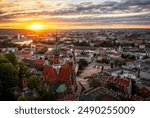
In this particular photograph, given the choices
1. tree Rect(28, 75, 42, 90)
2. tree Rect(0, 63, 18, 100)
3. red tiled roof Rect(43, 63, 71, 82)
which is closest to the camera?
tree Rect(0, 63, 18, 100)

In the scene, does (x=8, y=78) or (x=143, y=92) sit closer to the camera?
(x=8, y=78)

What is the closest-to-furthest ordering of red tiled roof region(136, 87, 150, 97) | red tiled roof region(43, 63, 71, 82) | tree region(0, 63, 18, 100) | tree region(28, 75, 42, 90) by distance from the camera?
tree region(0, 63, 18, 100) < tree region(28, 75, 42, 90) < red tiled roof region(43, 63, 71, 82) < red tiled roof region(136, 87, 150, 97)

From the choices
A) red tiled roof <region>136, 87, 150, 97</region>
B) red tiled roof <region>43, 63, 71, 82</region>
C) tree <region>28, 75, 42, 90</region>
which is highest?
red tiled roof <region>43, 63, 71, 82</region>

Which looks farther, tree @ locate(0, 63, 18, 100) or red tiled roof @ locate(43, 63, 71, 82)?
red tiled roof @ locate(43, 63, 71, 82)

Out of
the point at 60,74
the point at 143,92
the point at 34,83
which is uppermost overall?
the point at 60,74

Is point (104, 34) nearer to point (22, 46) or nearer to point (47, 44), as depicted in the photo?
point (47, 44)

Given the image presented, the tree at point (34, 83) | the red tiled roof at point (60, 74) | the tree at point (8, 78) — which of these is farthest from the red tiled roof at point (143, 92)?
the tree at point (8, 78)

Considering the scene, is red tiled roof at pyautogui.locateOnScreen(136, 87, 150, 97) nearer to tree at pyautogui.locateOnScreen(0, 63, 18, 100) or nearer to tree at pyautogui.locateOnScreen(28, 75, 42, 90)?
tree at pyautogui.locateOnScreen(28, 75, 42, 90)

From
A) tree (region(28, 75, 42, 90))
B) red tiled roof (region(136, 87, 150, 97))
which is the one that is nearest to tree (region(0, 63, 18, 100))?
tree (region(28, 75, 42, 90))

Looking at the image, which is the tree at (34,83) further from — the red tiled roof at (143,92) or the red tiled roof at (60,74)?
the red tiled roof at (143,92)

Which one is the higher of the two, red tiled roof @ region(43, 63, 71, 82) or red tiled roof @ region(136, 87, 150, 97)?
red tiled roof @ region(43, 63, 71, 82)

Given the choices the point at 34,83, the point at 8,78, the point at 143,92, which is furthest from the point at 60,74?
the point at 143,92

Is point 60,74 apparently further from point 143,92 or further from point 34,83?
point 143,92
